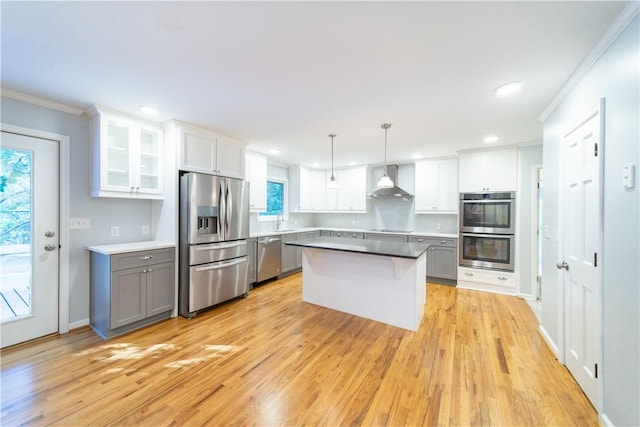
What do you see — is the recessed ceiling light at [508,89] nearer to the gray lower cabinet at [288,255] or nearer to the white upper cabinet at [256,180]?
the white upper cabinet at [256,180]

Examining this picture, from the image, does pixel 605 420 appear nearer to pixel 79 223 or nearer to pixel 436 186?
pixel 436 186

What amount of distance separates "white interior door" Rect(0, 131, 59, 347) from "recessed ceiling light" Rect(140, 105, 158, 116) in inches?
38.5

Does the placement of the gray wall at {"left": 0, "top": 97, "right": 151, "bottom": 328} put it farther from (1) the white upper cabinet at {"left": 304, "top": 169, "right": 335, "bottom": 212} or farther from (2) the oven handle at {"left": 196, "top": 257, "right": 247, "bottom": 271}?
(1) the white upper cabinet at {"left": 304, "top": 169, "right": 335, "bottom": 212}

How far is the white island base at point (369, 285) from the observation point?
2939 mm

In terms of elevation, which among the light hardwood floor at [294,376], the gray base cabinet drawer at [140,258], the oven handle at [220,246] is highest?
the oven handle at [220,246]

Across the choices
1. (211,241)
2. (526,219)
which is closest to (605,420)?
(526,219)

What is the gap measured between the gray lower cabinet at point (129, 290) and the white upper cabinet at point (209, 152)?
46.7 inches

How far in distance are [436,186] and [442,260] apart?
147 centimetres

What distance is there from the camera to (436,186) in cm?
505

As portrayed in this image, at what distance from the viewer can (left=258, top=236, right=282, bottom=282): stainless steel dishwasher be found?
4562 mm

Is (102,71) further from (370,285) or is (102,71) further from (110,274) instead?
(370,285)

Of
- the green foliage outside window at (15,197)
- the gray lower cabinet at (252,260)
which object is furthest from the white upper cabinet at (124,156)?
the gray lower cabinet at (252,260)

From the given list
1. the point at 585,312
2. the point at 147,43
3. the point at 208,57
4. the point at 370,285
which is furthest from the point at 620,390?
the point at 147,43

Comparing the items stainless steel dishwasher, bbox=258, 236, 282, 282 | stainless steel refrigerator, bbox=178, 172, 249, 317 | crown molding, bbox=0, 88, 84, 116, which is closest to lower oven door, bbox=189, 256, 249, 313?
stainless steel refrigerator, bbox=178, 172, 249, 317
